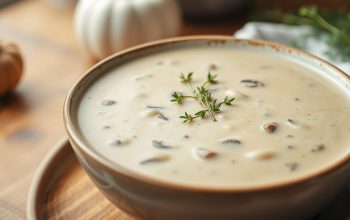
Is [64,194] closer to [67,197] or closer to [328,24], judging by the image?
[67,197]

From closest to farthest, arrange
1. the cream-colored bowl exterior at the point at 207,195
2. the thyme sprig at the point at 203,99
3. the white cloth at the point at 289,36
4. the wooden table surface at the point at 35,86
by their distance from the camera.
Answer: the cream-colored bowl exterior at the point at 207,195 < the thyme sprig at the point at 203,99 < the wooden table surface at the point at 35,86 < the white cloth at the point at 289,36

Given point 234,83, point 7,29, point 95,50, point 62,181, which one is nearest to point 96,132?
point 62,181

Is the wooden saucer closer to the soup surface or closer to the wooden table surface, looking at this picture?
the wooden table surface

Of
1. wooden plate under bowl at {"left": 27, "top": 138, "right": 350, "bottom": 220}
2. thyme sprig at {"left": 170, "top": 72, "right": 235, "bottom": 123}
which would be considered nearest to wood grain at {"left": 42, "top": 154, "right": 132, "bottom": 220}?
wooden plate under bowl at {"left": 27, "top": 138, "right": 350, "bottom": 220}

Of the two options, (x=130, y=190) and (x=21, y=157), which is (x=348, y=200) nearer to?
(x=130, y=190)

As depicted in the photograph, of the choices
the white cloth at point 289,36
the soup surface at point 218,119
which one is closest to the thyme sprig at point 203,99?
the soup surface at point 218,119

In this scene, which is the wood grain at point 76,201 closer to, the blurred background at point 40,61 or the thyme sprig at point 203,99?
the blurred background at point 40,61

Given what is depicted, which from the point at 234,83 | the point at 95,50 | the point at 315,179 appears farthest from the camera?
the point at 95,50
